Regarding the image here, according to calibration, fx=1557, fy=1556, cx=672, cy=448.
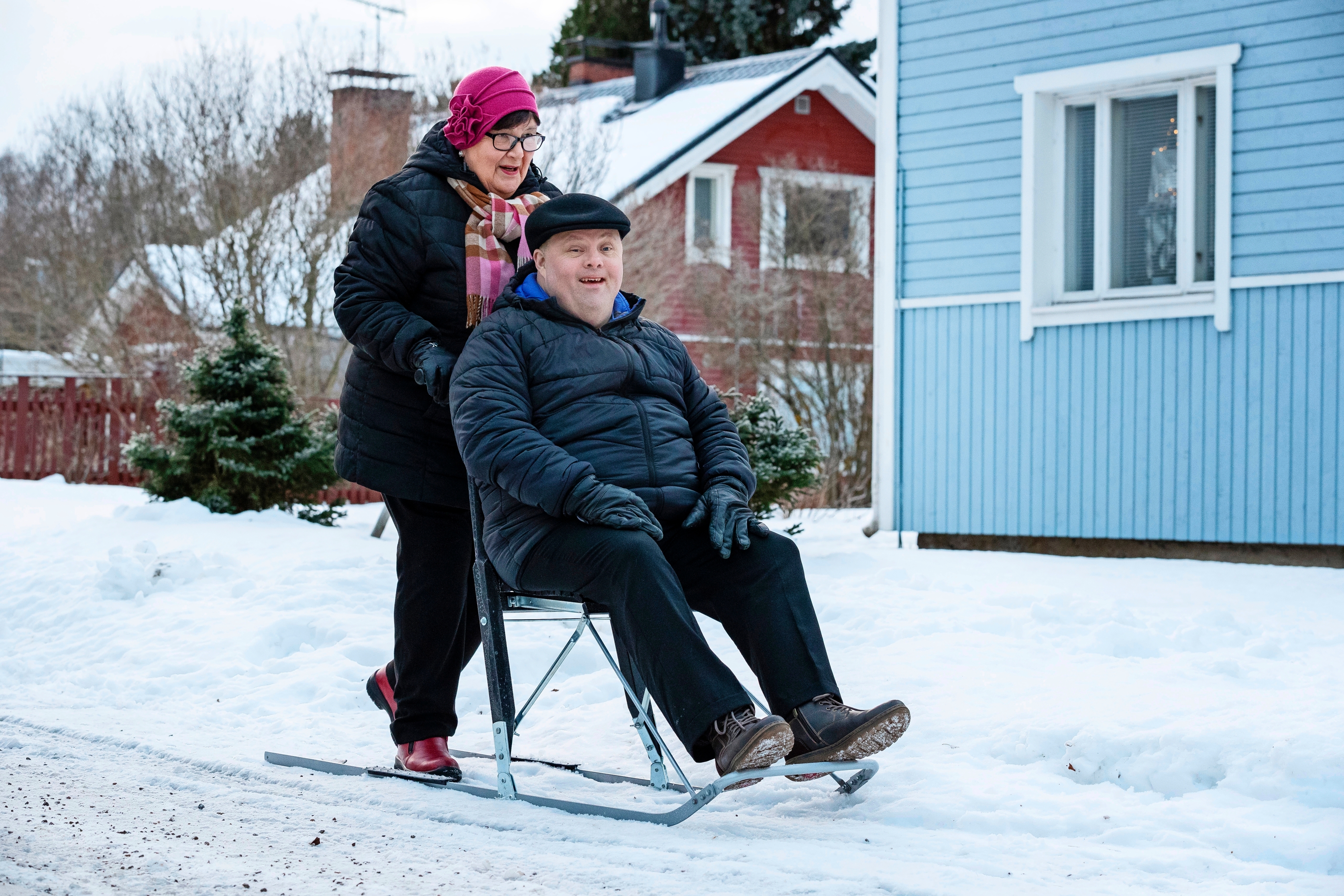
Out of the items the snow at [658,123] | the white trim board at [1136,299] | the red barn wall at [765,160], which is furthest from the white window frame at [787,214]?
the white trim board at [1136,299]

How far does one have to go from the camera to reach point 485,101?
448cm

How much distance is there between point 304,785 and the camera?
4441 millimetres

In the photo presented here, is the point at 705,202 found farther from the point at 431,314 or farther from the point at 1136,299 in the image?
the point at 431,314

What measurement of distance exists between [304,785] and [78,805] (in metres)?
0.61

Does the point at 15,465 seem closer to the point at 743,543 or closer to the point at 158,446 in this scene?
the point at 158,446

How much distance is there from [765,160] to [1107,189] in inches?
548

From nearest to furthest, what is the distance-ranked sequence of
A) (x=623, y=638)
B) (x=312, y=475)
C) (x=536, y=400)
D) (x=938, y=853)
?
1. (x=938, y=853)
2. (x=623, y=638)
3. (x=536, y=400)
4. (x=312, y=475)

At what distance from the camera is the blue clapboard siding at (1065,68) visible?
29.3ft

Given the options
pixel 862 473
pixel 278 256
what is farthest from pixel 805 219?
pixel 278 256

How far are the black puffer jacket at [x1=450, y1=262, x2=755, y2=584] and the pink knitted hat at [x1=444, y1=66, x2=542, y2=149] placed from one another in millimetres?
447

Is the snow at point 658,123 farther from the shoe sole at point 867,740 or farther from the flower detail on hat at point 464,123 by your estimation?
the shoe sole at point 867,740

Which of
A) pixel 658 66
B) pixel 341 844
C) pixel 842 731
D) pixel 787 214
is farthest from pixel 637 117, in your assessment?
pixel 341 844

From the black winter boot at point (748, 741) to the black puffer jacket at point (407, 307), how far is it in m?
1.26

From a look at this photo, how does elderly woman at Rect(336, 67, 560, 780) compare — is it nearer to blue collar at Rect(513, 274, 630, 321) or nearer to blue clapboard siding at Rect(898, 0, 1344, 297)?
blue collar at Rect(513, 274, 630, 321)
